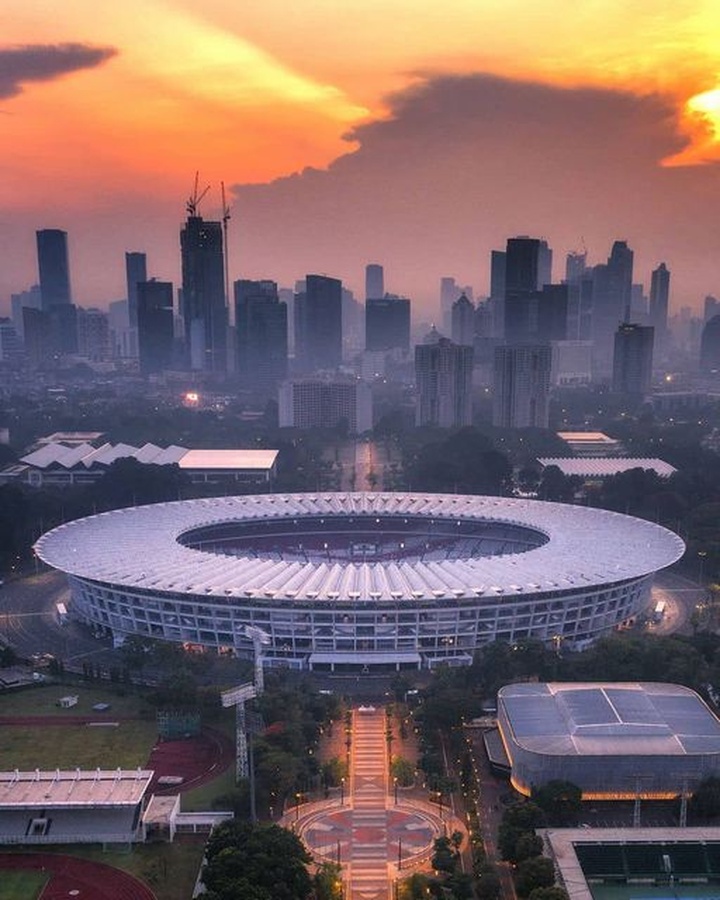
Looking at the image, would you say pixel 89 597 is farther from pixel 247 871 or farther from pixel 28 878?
pixel 247 871

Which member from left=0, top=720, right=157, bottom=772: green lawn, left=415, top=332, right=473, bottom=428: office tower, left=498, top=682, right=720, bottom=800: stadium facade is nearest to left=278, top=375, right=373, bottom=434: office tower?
left=415, top=332, right=473, bottom=428: office tower

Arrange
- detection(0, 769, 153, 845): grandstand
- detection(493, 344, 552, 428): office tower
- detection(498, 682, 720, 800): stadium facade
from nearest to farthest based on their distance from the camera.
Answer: detection(0, 769, 153, 845): grandstand
detection(498, 682, 720, 800): stadium facade
detection(493, 344, 552, 428): office tower

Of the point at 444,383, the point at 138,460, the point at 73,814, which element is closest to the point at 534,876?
the point at 73,814

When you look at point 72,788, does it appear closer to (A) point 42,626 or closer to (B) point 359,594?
(B) point 359,594

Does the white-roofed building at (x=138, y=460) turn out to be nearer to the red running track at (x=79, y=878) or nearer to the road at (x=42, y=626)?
the road at (x=42, y=626)

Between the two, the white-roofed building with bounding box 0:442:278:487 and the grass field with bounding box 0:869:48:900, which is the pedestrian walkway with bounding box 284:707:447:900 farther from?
the white-roofed building with bounding box 0:442:278:487

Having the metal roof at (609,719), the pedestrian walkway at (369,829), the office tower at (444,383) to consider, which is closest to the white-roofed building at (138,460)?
the office tower at (444,383)
